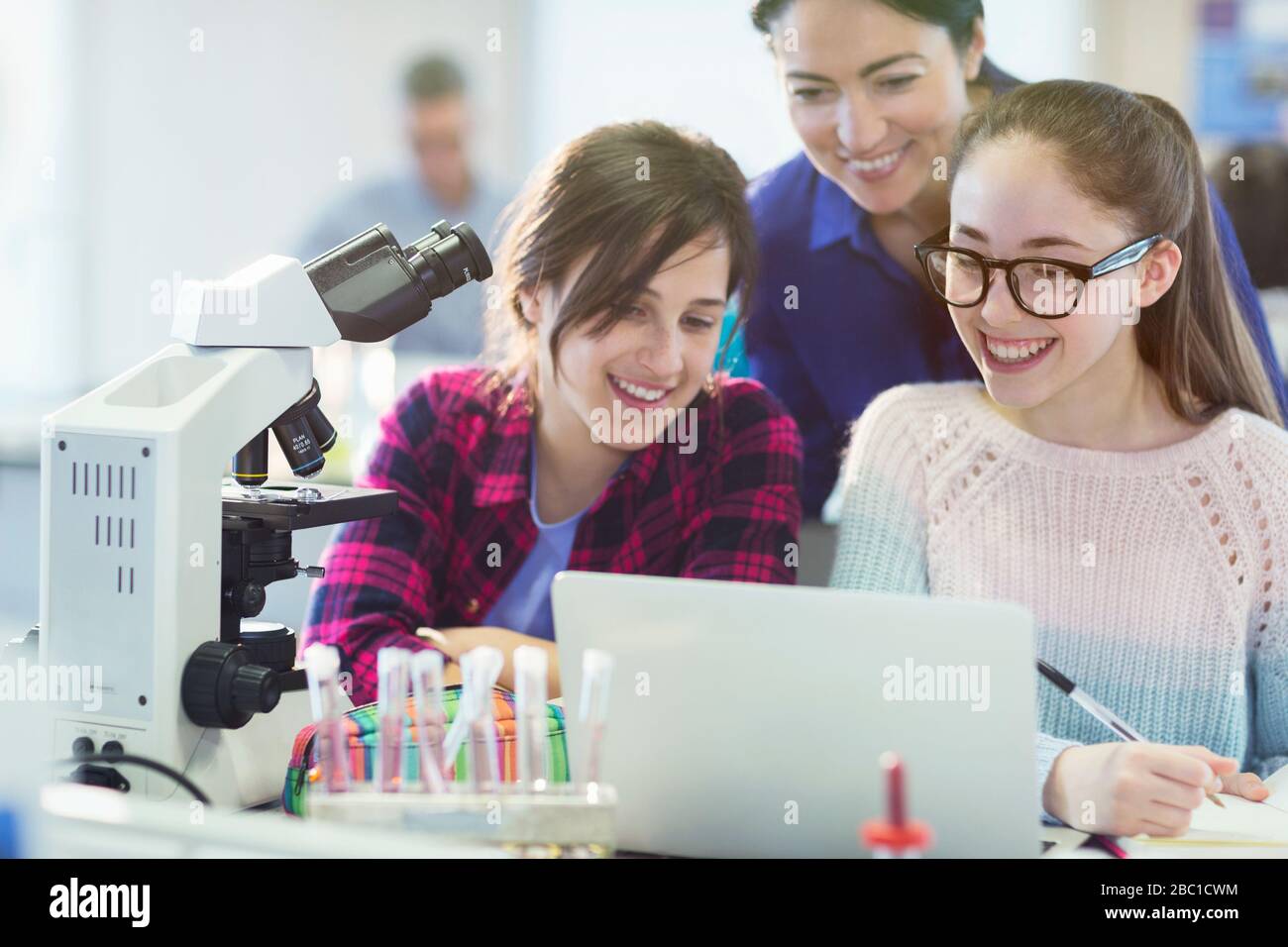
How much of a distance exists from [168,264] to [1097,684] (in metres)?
3.60

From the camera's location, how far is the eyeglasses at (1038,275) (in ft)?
5.32

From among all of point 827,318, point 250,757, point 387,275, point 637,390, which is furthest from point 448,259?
point 827,318

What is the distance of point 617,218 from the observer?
1864 millimetres

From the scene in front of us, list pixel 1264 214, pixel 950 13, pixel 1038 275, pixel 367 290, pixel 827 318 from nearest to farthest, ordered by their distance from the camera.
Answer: pixel 367 290
pixel 1038 275
pixel 950 13
pixel 827 318
pixel 1264 214

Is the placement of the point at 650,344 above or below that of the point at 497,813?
above

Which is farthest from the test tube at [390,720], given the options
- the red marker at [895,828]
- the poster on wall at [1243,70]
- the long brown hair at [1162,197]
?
the poster on wall at [1243,70]

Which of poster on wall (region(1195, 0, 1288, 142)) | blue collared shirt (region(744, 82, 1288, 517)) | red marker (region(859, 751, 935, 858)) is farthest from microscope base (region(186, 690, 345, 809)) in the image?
poster on wall (region(1195, 0, 1288, 142))

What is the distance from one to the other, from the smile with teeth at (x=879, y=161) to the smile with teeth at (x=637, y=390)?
19.1 inches

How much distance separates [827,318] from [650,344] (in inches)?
14.5

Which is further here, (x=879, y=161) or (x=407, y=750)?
(x=879, y=161)

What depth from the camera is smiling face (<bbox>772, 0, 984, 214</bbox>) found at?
2.00 metres

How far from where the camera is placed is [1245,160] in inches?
143

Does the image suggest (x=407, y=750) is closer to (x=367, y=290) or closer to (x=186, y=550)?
(x=186, y=550)

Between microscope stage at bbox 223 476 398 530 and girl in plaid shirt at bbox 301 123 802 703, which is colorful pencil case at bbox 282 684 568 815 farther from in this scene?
girl in plaid shirt at bbox 301 123 802 703
